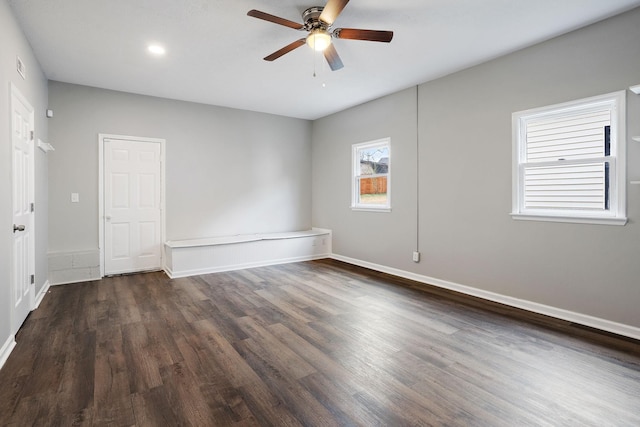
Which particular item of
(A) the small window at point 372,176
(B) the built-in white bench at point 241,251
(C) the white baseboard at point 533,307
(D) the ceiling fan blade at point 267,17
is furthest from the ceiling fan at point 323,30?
(B) the built-in white bench at point 241,251

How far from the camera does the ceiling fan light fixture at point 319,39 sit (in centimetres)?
275

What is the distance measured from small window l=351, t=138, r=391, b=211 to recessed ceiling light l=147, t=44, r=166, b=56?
3125 millimetres

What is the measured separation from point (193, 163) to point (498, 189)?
445cm

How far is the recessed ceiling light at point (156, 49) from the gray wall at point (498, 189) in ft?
10.1

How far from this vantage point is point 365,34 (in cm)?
260

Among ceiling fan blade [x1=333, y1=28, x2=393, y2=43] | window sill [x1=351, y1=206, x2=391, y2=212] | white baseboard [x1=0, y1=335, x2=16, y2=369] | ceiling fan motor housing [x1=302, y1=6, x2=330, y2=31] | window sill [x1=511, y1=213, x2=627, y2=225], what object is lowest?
white baseboard [x1=0, y1=335, x2=16, y2=369]

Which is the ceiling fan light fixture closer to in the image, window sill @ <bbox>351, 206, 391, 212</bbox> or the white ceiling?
the white ceiling

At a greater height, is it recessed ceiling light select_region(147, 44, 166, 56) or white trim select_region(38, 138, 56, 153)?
recessed ceiling light select_region(147, 44, 166, 56)

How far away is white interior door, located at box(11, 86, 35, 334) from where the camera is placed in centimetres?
277

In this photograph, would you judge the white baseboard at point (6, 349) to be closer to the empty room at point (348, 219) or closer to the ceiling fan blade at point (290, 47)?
the empty room at point (348, 219)

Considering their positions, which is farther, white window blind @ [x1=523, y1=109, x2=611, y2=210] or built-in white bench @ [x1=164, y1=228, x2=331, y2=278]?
built-in white bench @ [x1=164, y1=228, x2=331, y2=278]

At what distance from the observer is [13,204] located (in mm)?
2705

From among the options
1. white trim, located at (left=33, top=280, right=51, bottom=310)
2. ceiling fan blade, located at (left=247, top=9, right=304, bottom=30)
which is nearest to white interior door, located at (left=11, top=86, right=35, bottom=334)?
white trim, located at (left=33, top=280, right=51, bottom=310)

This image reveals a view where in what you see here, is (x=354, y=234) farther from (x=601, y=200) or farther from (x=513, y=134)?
(x=601, y=200)
